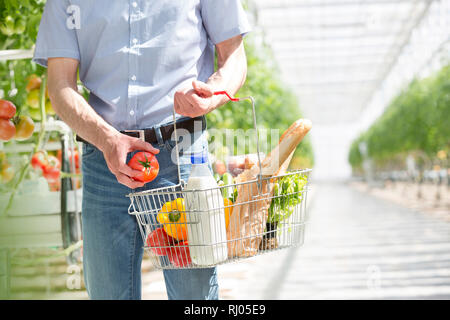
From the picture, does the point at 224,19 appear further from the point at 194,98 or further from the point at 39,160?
the point at 39,160

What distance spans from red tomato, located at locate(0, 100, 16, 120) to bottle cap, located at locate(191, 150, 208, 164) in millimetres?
937

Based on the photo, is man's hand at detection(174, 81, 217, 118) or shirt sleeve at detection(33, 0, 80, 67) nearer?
man's hand at detection(174, 81, 217, 118)

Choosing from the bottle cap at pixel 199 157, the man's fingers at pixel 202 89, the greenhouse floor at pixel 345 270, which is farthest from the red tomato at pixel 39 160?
the man's fingers at pixel 202 89

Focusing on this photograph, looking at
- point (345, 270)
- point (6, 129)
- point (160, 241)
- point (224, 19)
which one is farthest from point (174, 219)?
point (345, 270)

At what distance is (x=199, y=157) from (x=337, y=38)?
67.0ft

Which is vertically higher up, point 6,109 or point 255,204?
point 6,109

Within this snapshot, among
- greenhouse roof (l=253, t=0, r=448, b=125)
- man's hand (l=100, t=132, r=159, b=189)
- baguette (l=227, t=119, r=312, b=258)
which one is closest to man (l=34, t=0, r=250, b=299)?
man's hand (l=100, t=132, r=159, b=189)

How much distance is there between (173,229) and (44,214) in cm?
158

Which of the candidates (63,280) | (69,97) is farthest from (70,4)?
(63,280)

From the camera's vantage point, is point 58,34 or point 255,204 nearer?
point 255,204

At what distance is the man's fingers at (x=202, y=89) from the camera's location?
1095 millimetres

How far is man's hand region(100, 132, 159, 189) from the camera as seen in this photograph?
1.17 metres

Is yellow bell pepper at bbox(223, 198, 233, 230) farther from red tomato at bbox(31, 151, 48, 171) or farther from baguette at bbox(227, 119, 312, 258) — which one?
red tomato at bbox(31, 151, 48, 171)

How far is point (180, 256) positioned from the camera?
3.82ft
